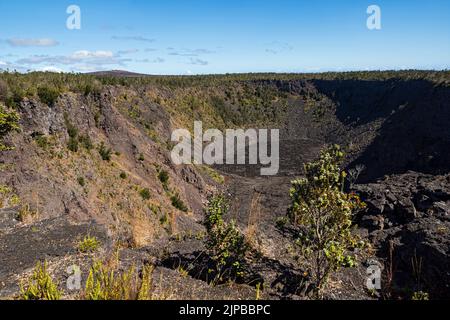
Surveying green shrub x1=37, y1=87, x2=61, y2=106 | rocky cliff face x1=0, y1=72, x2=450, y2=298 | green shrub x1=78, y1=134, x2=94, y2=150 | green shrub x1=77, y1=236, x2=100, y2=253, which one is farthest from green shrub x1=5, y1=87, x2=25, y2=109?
green shrub x1=77, y1=236, x2=100, y2=253

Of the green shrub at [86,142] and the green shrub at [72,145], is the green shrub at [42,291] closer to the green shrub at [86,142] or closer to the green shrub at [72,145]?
the green shrub at [72,145]

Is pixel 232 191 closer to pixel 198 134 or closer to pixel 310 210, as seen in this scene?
pixel 198 134

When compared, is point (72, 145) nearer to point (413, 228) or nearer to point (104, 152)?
point (104, 152)

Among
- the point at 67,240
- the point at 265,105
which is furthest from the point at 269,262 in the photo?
the point at 265,105

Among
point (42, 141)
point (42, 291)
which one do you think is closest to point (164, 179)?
point (42, 141)

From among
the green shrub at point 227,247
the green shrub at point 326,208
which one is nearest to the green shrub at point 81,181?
the green shrub at point 227,247

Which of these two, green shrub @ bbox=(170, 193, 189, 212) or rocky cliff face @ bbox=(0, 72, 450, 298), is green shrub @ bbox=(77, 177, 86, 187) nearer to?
rocky cliff face @ bbox=(0, 72, 450, 298)
